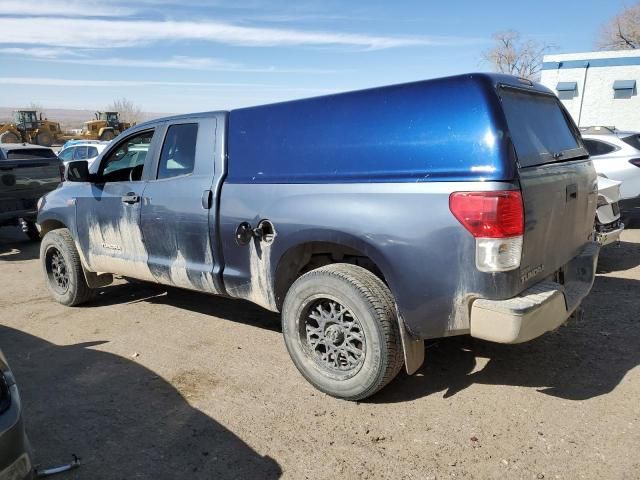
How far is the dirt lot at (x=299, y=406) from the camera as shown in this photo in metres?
2.89

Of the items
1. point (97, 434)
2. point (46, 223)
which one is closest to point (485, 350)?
point (97, 434)

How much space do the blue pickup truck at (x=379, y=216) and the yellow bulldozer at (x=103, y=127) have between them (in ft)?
117

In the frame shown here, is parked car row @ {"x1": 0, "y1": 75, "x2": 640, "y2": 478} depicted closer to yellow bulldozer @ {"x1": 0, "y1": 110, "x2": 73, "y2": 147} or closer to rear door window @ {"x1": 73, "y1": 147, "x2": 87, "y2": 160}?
rear door window @ {"x1": 73, "y1": 147, "x2": 87, "y2": 160}

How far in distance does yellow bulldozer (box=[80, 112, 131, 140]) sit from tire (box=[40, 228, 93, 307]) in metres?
33.7

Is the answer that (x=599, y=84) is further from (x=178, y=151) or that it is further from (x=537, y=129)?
(x=178, y=151)

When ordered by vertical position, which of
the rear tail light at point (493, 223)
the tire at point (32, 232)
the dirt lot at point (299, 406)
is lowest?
the dirt lot at point (299, 406)

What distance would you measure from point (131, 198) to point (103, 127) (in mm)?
38658

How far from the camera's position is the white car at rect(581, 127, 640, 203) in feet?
26.2

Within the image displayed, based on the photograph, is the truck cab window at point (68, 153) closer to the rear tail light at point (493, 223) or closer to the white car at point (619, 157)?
the white car at point (619, 157)

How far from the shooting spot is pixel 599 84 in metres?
24.4

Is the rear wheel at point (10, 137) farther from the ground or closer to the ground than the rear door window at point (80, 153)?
farther from the ground

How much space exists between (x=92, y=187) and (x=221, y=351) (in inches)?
85.8

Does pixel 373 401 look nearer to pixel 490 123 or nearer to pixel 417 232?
pixel 417 232

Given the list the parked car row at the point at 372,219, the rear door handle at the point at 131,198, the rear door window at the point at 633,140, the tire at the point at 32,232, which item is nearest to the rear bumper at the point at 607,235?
the parked car row at the point at 372,219
